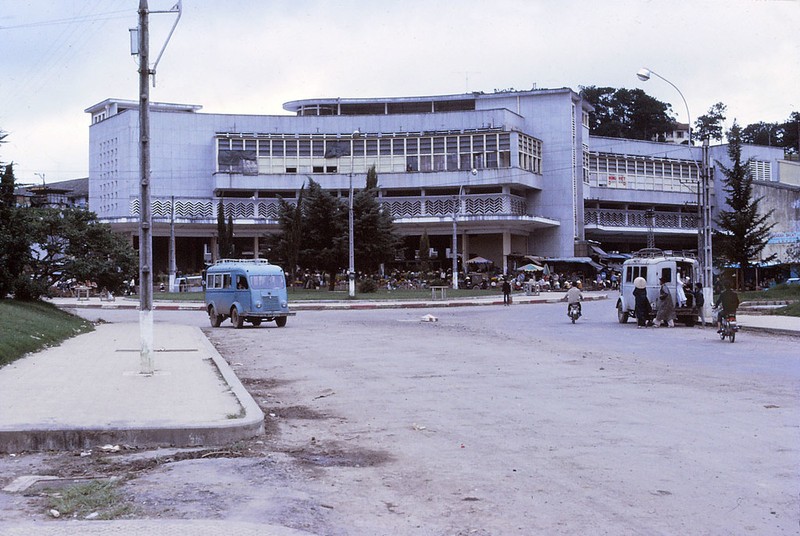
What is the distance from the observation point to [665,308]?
93.4 feet

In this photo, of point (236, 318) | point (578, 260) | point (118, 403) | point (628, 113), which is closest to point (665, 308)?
point (236, 318)

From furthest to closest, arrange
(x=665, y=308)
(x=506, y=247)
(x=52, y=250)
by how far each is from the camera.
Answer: (x=506, y=247) → (x=52, y=250) → (x=665, y=308)

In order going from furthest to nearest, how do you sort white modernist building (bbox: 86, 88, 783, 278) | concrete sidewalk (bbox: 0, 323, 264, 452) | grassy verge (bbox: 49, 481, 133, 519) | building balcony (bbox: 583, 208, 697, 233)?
building balcony (bbox: 583, 208, 697, 233)
white modernist building (bbox: 86, 88, 783, 278)
concrete sidewalk (bbox: 0, 323, 264, 452)
grassy verge (bbox: 49, 481, 133, 519)

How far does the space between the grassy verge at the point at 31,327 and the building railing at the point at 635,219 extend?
65.3m

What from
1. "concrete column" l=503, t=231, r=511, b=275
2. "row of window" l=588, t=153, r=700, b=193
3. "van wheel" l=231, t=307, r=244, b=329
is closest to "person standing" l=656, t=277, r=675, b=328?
"van wheel" l=231, t=307, r=244, b=329

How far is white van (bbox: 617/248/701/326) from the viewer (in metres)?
29.3

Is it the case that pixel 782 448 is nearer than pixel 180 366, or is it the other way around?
pixel 782 448

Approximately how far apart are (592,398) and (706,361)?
250 inches

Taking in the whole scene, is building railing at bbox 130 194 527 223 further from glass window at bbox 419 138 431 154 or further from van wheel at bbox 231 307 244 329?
van wheel at bbox 231 307 244 329

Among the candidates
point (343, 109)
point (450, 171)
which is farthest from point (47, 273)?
point (343, 109)

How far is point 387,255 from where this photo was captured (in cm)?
5934

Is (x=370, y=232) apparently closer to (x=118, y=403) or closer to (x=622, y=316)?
(x=622, y=316)

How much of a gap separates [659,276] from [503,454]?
22.6 meters

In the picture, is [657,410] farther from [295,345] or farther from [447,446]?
[295,345]
